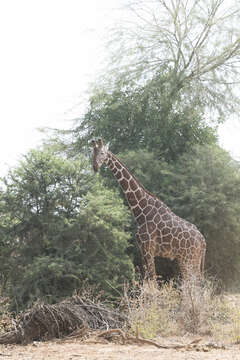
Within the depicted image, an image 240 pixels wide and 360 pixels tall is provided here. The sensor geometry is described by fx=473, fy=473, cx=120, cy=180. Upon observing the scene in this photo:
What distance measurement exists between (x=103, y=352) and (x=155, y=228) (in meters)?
4.27

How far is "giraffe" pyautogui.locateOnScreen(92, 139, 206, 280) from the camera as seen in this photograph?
9992mm

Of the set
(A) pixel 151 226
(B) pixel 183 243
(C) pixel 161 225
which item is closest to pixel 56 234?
(A) pixel 151 226

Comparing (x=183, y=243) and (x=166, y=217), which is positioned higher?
(x=166, y=217)

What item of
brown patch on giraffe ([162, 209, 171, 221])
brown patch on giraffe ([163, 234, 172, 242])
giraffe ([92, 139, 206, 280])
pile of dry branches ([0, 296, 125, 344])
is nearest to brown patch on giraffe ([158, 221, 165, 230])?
giraffe ([92, 139, 206, 280])

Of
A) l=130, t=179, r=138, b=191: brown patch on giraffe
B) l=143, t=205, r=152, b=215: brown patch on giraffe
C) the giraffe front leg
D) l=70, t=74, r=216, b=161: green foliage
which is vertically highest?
l=70, t=74, r=216, b=161: green foliage

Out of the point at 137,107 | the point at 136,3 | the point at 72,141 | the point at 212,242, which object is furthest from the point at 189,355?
the point at 136,3

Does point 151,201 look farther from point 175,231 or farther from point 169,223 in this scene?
point 175,231

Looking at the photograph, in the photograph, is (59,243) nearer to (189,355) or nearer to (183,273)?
(183,273)

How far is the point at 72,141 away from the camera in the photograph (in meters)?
16.8

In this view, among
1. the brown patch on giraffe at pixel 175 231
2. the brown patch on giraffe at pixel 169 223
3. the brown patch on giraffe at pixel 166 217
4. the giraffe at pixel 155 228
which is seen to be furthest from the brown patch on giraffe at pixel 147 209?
the brown patch on giraffe at pixel 175 231

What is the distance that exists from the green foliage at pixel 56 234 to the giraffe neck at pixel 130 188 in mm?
513

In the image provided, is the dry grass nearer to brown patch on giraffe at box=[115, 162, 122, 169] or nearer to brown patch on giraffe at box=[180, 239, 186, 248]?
brown patch on giraffe at box=[180, 239, 186, 248]

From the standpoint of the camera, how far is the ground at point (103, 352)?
578 cm

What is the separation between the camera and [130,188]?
10.3 meters
